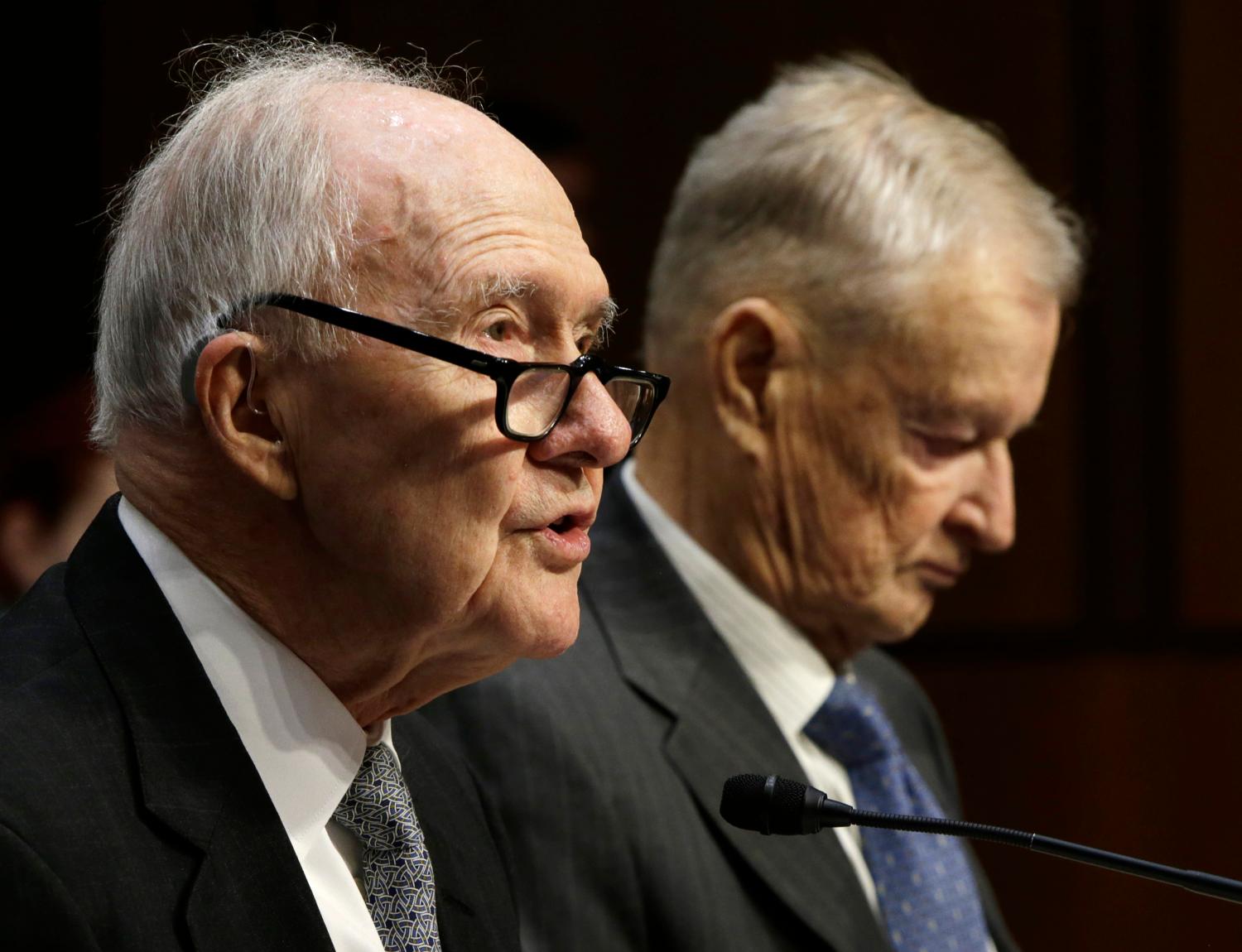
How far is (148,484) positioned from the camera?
1206 millimetres

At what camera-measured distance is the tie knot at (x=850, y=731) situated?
2.00 metres

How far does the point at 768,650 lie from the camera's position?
1.98 metres

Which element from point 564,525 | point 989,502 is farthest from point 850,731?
point 564,525

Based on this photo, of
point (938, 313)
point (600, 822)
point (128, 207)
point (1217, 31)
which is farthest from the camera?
point (1217, 31)

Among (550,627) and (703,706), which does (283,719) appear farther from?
(703,706)

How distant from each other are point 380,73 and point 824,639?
3.50ft

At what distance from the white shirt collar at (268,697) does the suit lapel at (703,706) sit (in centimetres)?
66

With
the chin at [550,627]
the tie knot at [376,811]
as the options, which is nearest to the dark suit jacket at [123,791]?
the tie knot at [376,811]

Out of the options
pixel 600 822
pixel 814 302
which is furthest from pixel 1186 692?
pixel 600 822

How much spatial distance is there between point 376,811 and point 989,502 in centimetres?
112

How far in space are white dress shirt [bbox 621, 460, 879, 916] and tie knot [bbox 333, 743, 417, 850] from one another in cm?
77

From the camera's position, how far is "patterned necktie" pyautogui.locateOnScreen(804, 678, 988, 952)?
74.3 inches

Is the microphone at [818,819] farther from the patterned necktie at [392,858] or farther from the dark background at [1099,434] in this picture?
the dark background at [1099,434]

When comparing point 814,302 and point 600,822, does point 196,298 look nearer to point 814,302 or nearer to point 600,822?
point 600,822
